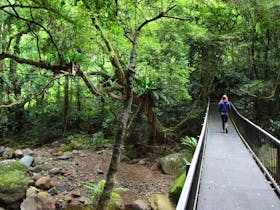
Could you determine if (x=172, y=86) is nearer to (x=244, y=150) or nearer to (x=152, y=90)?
(x=152, y=90)

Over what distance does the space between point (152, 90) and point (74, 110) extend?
846 cm

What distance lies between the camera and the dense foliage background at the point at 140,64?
311 inches

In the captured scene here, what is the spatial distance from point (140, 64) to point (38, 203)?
6720 mm

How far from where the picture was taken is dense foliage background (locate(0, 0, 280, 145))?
25.9 ft

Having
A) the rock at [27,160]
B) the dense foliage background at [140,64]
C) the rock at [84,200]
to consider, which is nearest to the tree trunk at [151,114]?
the dense foliage background at [140,64]

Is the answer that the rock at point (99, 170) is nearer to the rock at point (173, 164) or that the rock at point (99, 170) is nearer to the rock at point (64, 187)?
the rock at point (64, 187)

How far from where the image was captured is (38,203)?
8.24 metres

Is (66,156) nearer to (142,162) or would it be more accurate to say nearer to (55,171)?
(55,171)

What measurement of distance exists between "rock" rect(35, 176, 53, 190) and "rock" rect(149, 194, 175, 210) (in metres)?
3.76

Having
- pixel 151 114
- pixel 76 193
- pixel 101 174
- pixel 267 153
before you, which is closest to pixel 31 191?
pixel 76 193

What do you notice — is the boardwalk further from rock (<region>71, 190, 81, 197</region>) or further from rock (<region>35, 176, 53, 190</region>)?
rock (<region>35, 176, 53, 190</region>)

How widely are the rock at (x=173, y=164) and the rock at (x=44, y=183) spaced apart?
4.93 meters

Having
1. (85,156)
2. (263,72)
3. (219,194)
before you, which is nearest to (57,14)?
(219,194)

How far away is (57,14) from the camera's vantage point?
20.0 feet
